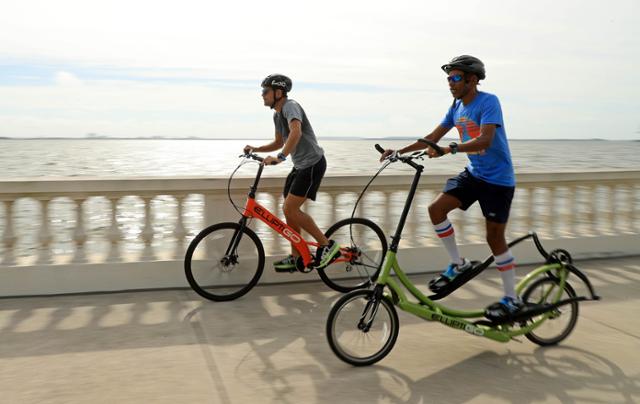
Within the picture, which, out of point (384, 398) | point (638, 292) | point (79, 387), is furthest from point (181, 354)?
point (638, 292)

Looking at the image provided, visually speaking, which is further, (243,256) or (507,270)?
(243,256)

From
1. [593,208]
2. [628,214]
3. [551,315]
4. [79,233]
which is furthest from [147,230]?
[628,214]

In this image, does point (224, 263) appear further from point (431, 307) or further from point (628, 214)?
point (628, 214)

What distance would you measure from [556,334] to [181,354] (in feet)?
8.73

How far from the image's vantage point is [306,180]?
6223mm

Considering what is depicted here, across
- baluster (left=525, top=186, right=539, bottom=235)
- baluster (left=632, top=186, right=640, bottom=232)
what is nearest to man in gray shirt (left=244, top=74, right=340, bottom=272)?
baluster (left=525, top=186, right=539, bottom=235)

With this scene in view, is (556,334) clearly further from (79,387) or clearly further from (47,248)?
(47,248)

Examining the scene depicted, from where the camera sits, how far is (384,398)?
3.99m

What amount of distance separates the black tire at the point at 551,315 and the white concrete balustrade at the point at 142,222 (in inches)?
93.8

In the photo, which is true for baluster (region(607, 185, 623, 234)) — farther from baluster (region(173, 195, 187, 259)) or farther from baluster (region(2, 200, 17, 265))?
baluster (region(2, 200, 17, 265))

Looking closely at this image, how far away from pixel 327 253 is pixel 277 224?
0.53 m

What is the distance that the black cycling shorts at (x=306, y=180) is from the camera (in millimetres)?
6211

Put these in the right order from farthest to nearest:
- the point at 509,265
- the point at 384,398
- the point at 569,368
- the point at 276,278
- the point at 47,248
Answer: the point at 276,278, the point at 47,248, the point at 509,265, the point at 569,368, the point at 384,398

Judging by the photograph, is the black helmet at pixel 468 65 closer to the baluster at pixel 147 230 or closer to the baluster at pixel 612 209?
the baluster at pixel 147 230
